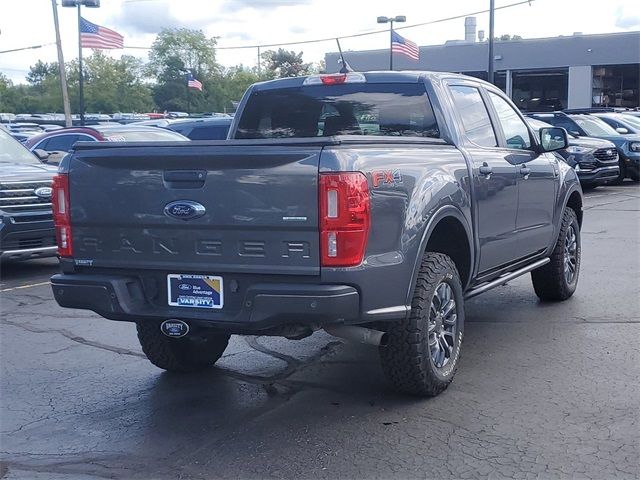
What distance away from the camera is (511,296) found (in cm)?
827

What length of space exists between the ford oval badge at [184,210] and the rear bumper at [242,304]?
49 centimetres

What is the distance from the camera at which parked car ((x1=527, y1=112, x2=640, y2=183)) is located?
20.4 metres

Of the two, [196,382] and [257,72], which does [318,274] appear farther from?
[257,72]

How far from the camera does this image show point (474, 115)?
6.37 meters

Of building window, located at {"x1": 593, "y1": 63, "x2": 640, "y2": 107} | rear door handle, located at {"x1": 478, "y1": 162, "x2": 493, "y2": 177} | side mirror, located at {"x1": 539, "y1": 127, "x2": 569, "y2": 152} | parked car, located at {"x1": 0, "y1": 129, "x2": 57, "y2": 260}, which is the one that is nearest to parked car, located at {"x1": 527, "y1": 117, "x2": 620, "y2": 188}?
side mirror, located at {"x1": 539, "y1": 127, "x2": 569, "y2": 152}

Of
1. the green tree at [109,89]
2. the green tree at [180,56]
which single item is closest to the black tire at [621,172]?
the green tree at [109,89]

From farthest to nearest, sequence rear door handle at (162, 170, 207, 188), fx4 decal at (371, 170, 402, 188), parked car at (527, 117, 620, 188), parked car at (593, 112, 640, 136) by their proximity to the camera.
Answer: parked car at (593, 112, 640, 136), parked car at (527, 117, 620, 188), rear door handle at (162, 170, 207, 188), fx4 decal at (371, 170, 402, 188)

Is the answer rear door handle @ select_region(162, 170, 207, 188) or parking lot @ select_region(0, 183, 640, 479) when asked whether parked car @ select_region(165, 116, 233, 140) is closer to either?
parking lot @ select_region(0, 183, 640, 479)

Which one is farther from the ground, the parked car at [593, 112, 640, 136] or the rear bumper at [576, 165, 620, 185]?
the parked car at [593, 112, 640, 136]

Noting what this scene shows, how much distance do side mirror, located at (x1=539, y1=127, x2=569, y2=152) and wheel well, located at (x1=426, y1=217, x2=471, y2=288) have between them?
184cm

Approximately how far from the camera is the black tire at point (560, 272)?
7.60 meters

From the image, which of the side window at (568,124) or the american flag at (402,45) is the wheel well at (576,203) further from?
the american flag at (402,45)

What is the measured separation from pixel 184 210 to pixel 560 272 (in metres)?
4.19

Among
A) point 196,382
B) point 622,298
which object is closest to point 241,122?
point 196,382
